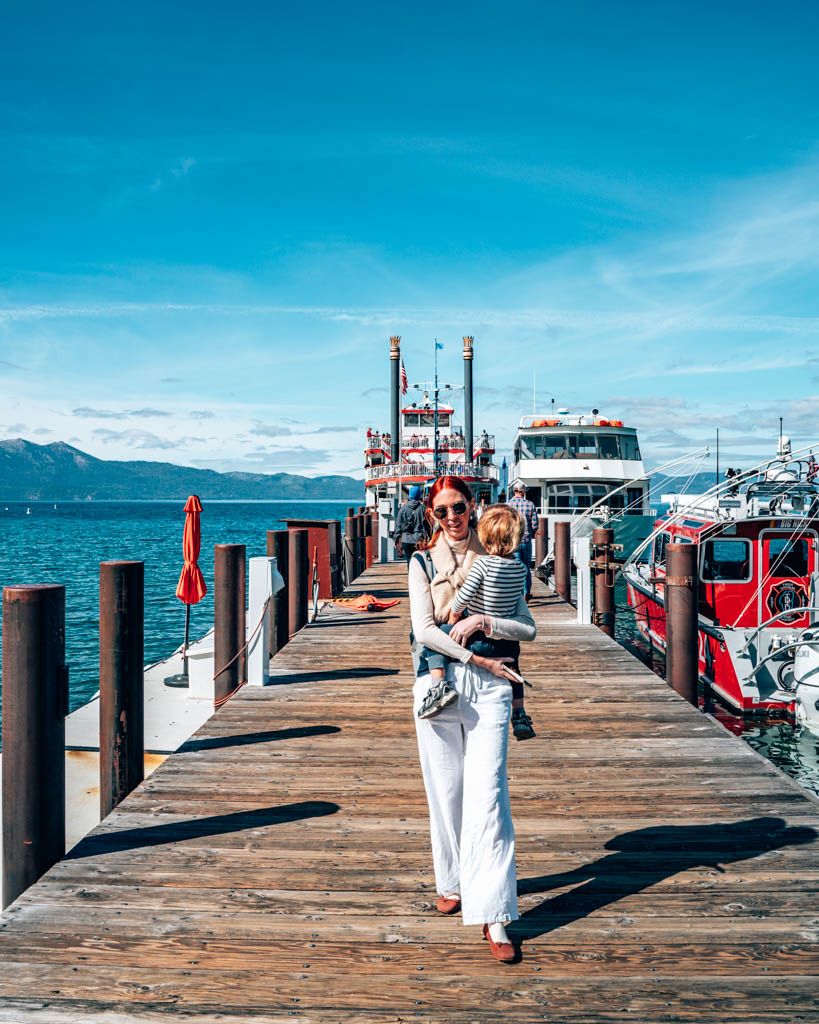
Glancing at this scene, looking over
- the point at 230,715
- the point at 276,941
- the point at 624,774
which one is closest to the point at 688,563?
the point at 624,774

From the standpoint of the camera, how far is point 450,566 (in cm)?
329

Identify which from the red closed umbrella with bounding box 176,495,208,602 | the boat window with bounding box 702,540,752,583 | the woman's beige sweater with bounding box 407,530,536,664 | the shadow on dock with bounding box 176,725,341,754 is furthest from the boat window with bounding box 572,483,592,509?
the woman's beige sweater with bounding box 407,530,536,664

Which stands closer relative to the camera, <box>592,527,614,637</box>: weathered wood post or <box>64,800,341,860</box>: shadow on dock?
<box>64,800,341,860</box>: shadow on dock

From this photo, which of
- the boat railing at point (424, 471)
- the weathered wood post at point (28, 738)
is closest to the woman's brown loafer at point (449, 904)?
the weathered wood post at point (28, 738)

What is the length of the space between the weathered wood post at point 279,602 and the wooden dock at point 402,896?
299 centimetres

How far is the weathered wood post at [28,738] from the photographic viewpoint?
3.72 m

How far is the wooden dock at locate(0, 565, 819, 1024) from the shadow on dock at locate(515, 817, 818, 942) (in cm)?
1

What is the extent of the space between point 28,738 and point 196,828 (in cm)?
103

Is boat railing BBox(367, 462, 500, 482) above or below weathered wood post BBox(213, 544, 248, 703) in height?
above

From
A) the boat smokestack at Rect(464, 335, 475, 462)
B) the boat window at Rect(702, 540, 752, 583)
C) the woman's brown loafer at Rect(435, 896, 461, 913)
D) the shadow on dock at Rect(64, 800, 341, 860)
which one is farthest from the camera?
the boat smokestack at Rect(464, 335, 475, 462)

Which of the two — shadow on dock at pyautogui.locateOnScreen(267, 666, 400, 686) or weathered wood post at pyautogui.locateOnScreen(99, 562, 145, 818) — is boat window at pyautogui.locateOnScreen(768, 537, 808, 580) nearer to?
shadow on dock at pyautogui.locateOnScreen(267, 666, 400, 686)

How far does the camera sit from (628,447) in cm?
3209

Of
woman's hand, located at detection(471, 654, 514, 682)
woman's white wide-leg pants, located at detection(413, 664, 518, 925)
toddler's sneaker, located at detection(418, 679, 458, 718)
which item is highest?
woman's hand, located at detection(471, 654, 514, 682)

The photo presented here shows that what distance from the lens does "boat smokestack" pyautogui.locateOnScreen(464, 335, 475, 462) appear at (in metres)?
43.2
